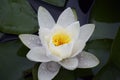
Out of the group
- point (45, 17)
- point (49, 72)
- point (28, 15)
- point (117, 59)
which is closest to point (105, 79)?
point (117, 59)

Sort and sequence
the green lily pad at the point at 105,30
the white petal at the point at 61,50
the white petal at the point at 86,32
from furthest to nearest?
the green lily pad at the point at 105,30, the white petal at the point at 86,32, the white petal at the point at 61,50

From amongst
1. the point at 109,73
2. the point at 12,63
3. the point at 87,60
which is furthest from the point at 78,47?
the point at 12,63

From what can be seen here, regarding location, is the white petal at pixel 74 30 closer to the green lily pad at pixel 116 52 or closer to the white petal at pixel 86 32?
the white petal at pixel 86 32

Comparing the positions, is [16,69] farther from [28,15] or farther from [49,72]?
[28,15]

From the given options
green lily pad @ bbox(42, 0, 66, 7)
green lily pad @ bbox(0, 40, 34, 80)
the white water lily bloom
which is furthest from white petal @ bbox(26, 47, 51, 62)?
green lily pad @ bbox(42, 0, 66, 7)

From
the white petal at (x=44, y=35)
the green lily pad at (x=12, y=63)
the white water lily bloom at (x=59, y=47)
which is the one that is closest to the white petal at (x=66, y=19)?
the white water lily bloom at (x=59, y=47)

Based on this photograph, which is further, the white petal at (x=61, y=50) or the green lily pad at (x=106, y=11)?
the green lily pad at (x=106, y=11)
